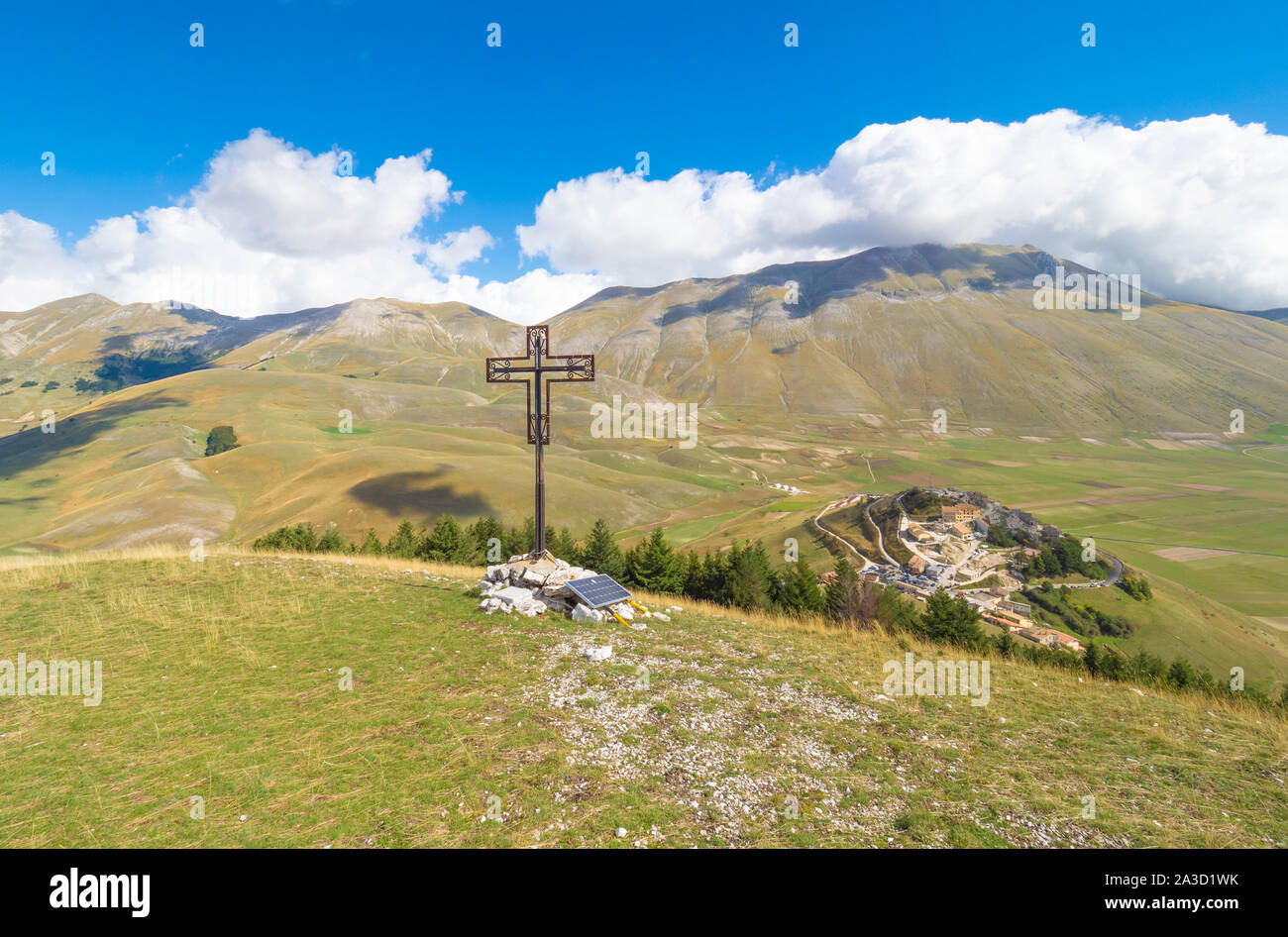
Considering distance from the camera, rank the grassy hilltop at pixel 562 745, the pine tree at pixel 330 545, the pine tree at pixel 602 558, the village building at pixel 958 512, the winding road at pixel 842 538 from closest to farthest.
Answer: the grassy hilltop at pixel 562 745 → the pine tree at pixel 330 545 → the pine tree at pixel 602 558 → the winding road at pixel 842 538 → the village building at pixel 958 512

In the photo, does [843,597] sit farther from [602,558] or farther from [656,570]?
[602,558]

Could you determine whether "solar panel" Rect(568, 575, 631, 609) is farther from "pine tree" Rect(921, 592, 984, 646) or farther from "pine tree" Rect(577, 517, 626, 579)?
"pine tree" Rect(577, 517, 626, 579)

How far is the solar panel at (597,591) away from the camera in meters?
19.2

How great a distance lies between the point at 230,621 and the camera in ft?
54.9

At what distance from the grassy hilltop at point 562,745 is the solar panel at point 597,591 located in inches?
66.8

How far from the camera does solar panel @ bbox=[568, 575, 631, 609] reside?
63.1 feet

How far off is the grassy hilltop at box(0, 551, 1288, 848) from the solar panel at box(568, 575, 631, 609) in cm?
170

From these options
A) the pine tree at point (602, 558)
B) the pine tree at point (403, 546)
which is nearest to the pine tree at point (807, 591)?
the pine tree at point (602, 558)

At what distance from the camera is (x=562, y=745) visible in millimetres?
10539

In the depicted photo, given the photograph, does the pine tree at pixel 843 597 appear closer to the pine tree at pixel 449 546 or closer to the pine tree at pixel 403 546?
the pine tree at pixel 449 546

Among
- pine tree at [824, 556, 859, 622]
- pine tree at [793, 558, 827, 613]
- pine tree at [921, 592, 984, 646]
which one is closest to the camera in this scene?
pine tree at [921, 592, 984, 646]

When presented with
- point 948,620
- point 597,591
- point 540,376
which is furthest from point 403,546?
point 948,620

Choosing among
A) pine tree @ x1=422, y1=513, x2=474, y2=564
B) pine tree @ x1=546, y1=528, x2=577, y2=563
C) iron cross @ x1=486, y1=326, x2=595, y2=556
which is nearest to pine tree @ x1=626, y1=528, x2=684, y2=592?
pine tree @ x1=546, y1=528, x2=577, y2=563
